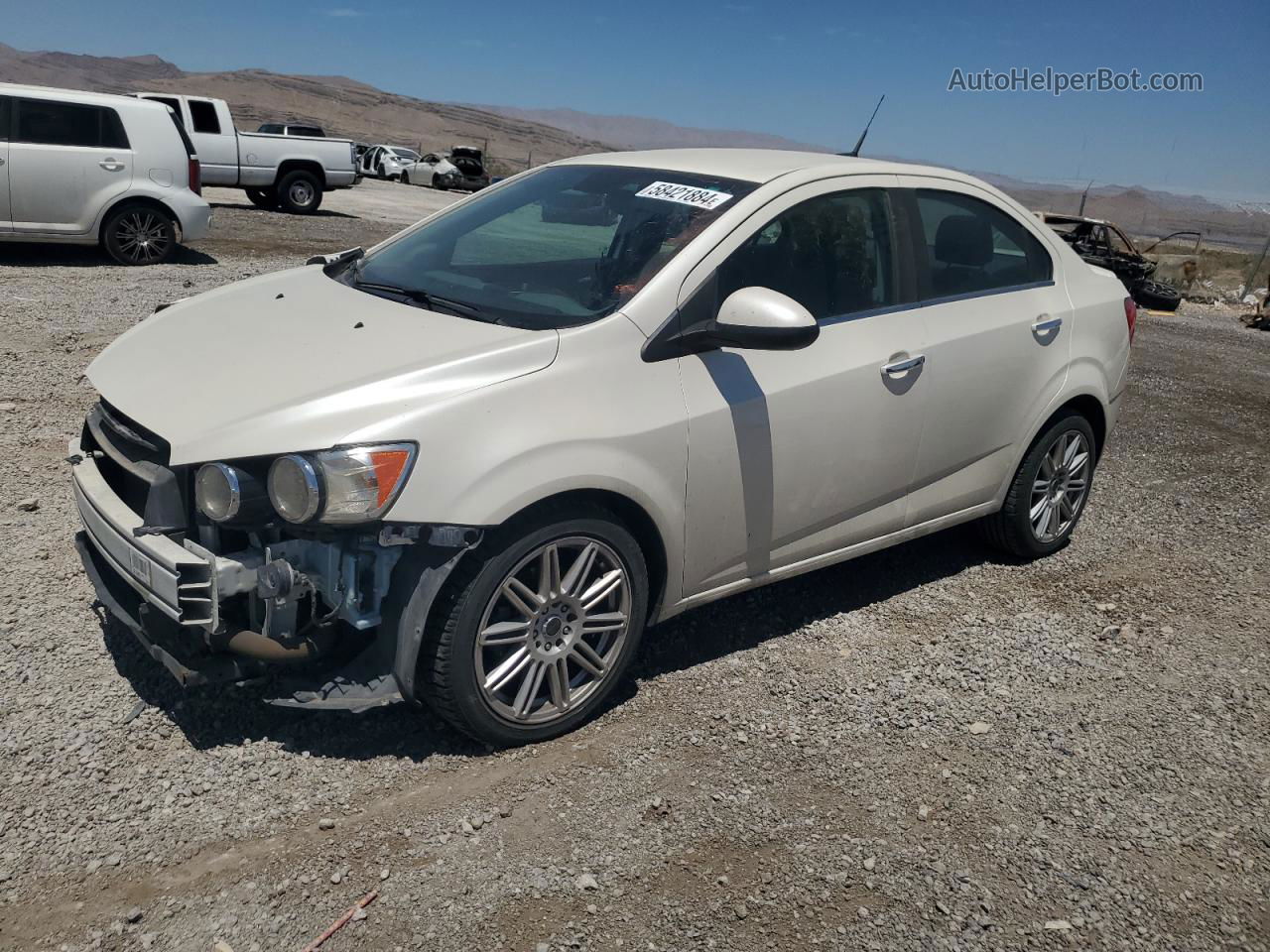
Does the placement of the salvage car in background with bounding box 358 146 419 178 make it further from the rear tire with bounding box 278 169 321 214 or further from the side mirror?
the side mirror

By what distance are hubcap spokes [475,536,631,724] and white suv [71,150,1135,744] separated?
0.4 inches

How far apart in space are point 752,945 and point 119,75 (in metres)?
222

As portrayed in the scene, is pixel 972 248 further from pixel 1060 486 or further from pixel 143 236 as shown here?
pixel 143 236

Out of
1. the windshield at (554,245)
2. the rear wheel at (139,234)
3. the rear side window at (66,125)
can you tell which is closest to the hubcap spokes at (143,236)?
the rear wheel at (139,234)

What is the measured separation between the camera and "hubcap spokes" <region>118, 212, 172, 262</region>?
11.9 meters

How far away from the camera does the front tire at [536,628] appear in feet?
10.3

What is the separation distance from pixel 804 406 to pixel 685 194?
2.95ft

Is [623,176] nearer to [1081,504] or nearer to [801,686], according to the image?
[801,686]

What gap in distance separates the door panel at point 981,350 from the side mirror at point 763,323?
3.46ft

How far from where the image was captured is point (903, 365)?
419 cm

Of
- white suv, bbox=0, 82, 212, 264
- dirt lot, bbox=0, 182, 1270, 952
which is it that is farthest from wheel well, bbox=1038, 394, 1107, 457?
white suv, bbox=0, 82, 212, 264

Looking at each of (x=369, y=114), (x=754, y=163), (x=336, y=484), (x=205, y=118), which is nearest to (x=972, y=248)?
(x=754, y=163)

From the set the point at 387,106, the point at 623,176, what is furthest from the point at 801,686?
the point at 387,106

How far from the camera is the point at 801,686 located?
4031 millimetres
